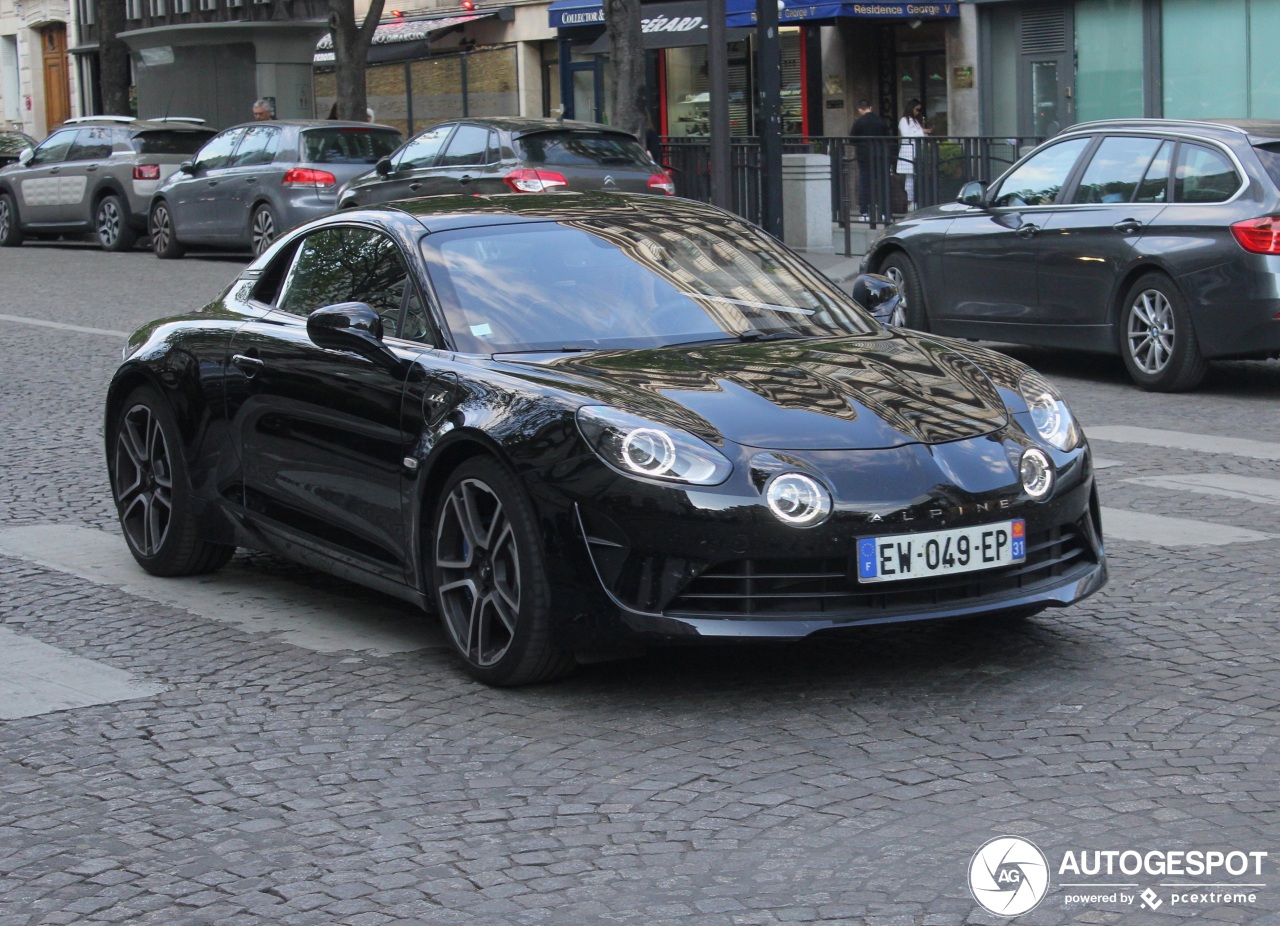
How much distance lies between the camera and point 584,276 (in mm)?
6309

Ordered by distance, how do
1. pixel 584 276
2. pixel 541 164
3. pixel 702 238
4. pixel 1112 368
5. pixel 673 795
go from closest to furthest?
1. pixel 673 795
2. pixel 584 276
3. pixel 702 238
4. pixel 1112 368
5. pixel 541 164

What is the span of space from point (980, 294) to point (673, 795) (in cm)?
943

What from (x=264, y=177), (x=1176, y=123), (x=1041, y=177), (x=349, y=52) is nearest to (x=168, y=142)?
(x=349, y=52)

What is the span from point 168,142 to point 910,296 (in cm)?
1673

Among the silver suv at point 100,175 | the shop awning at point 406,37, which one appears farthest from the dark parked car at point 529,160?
the shop awning at point 406,37

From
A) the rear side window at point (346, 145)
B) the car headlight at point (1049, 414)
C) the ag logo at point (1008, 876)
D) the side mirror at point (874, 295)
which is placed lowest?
the ag logo at point (1008, 876)

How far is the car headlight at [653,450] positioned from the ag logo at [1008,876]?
141cm

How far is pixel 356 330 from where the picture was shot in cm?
610

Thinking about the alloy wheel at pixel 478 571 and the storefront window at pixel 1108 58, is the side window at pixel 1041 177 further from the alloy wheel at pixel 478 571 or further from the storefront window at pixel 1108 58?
the storefront window at pixel 1108 58

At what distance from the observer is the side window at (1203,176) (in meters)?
11.9

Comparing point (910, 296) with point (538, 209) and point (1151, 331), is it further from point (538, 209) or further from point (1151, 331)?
point (538, 209)

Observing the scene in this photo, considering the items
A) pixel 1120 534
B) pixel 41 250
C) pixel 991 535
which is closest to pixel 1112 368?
pixel 1120 534

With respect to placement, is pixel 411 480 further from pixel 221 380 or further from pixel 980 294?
pixel 980 294

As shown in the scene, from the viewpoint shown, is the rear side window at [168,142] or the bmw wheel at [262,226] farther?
the rear side window at [168,142]
